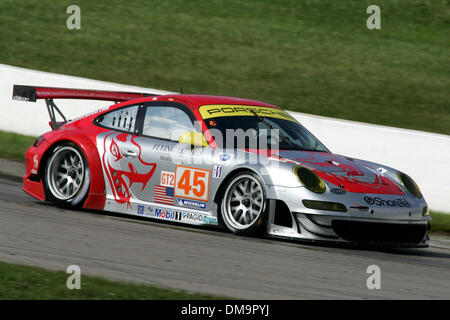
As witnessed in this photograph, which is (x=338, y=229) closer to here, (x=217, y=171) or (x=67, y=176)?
(x=217, y=171)

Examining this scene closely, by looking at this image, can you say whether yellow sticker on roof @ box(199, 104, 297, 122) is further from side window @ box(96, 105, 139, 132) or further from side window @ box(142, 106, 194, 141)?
side window @ box(96, 105, 139, 132)

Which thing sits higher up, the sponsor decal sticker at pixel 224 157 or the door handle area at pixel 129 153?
the door handle area at pixel 129 153

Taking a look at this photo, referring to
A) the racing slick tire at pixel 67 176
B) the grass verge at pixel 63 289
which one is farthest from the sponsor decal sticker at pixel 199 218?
the grass verge at pixel 63 289

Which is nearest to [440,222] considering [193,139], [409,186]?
[409,186]

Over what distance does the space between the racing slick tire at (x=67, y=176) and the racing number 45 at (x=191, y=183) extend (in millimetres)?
1065

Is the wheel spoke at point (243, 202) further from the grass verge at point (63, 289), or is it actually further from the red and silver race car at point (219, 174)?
the grass verge at point (63, 289)

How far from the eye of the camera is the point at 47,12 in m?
22.5

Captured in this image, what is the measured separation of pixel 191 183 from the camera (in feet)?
25.0

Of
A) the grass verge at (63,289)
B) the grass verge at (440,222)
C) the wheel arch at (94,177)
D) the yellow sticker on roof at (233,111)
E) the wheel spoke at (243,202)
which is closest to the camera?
the grass verge at (63,289)

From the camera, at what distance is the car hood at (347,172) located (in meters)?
7.17

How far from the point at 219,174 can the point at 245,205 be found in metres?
0.39

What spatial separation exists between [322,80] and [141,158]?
10.5m
